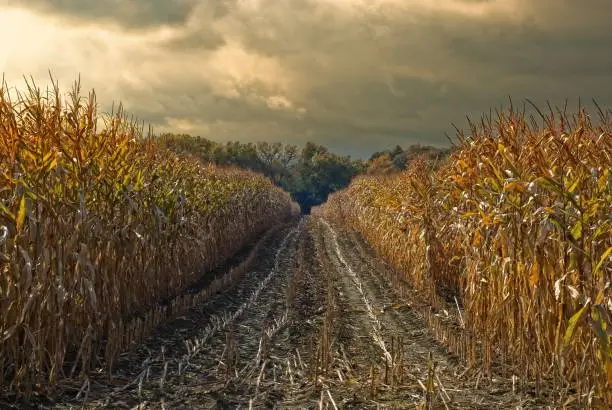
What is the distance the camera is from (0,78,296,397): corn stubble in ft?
22.8

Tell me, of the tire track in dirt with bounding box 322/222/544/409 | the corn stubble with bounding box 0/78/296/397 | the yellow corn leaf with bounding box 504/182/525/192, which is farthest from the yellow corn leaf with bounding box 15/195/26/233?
the yellow corn leaf with bounding box 504/182/525/192

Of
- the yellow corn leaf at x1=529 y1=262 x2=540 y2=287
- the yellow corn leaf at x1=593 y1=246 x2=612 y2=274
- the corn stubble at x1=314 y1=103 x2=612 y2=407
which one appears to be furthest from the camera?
the yellow corn leaf at x1=529 y1=262 x2=540 y2=287

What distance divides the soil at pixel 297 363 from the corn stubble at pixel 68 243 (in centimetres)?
48

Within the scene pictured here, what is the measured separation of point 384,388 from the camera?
7434 mm

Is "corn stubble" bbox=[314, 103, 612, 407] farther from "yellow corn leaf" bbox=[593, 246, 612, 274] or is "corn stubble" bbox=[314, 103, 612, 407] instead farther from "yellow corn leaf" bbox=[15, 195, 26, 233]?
"yellow corn leaf" bbox=[15, 195, 26, 233]

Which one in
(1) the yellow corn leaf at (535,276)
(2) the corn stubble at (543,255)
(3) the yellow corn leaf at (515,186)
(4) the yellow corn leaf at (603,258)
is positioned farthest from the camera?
(3) the yellow corn leaf at (515,186)

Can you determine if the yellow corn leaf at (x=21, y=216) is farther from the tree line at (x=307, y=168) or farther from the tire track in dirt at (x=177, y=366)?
the tree line at (x=307, y=168)

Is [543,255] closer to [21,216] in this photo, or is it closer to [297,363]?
[297,363]

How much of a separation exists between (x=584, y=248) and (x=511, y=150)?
1.98 meters

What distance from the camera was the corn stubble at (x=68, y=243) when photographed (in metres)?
6.94

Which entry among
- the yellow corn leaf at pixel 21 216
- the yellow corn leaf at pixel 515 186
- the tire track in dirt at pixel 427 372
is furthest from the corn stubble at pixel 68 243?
the yellow corn leaf at pixel 515 186

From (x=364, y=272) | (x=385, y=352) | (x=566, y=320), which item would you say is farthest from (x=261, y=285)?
(x=566, y=320)

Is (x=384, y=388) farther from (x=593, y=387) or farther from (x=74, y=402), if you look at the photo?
(x=74, y=402)

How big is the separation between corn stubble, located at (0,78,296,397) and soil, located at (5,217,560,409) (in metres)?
0.48
